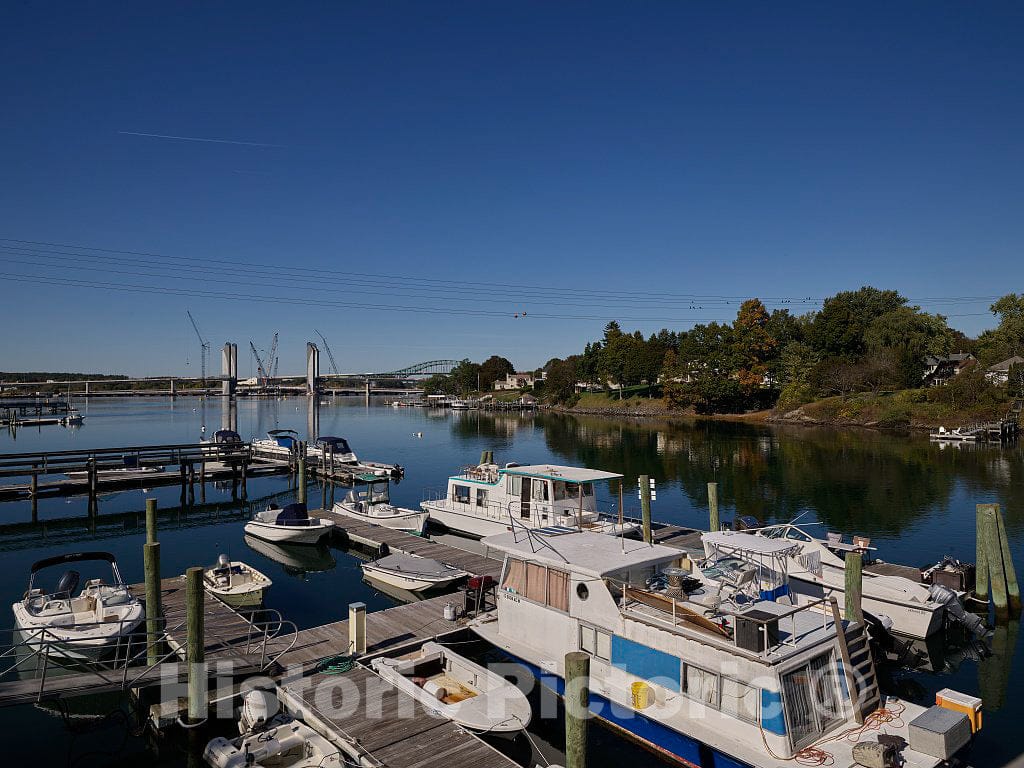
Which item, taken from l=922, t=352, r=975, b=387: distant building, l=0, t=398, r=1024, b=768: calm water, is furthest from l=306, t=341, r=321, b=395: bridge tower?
l=922, t=352, r=975, b=387: distant building

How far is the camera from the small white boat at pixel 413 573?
22391 millimetres

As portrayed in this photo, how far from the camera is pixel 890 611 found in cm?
1869

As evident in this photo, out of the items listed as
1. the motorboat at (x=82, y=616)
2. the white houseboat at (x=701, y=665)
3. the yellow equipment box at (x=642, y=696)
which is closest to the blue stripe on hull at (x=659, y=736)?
the white houseboat at (x=701, y=665)

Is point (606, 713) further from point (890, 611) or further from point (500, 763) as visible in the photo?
point (890, 611)

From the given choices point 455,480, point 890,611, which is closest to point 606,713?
point 890,611

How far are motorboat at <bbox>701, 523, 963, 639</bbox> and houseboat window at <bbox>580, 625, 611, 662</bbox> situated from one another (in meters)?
4.81

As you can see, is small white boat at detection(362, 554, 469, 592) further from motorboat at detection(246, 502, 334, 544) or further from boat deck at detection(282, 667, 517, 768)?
boat deck at detection(282, 667, 517, 768)

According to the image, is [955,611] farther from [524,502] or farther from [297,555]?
[297,555]

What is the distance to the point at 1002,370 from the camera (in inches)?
3378

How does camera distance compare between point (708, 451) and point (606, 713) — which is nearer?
point (606, 713)

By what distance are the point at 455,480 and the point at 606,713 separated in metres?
19.4

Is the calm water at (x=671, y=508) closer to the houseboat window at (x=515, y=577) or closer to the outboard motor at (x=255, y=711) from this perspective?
the outboard motor at (x=255, y=711)

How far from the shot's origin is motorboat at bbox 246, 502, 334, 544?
2947cm

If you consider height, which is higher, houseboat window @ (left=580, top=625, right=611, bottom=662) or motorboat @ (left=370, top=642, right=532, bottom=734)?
houseboat window @ (left=580, top=625, right=611, bottom=662)
